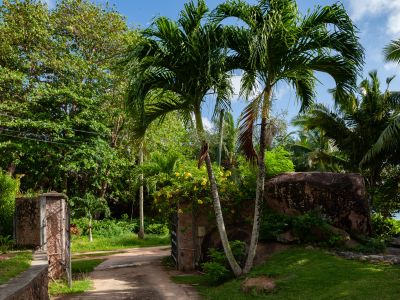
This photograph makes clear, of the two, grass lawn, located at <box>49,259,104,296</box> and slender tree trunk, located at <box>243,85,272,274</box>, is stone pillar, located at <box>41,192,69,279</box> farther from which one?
slender tree trunk, located at <box>243,85,272,274</box>

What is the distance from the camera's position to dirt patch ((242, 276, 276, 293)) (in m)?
8.73

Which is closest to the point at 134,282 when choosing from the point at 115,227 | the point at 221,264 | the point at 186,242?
the point at 186,242

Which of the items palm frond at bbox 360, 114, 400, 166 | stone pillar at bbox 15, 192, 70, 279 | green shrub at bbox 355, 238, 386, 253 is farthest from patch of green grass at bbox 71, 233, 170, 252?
green shrub at bbox 355, 238, 386, 253

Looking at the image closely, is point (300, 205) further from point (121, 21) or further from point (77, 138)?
point (121, 21)

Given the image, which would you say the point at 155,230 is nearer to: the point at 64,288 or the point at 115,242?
the point at 115,242

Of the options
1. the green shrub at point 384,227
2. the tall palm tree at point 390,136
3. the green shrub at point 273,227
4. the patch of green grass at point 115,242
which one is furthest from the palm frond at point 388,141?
the patch of green grass at point 115,242

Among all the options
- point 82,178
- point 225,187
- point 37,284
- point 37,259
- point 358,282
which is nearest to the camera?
point 37,284

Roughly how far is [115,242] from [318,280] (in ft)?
57.7

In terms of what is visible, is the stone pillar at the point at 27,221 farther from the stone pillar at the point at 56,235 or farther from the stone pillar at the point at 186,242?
the stone pillar at the point at 186,242

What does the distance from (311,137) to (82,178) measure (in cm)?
1670

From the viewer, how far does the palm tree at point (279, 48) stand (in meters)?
9.27

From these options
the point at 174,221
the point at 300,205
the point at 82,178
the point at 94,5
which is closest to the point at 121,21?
the point at 94,5

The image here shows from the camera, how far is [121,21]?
77.2ft

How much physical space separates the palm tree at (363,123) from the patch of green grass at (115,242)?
38.5ft
